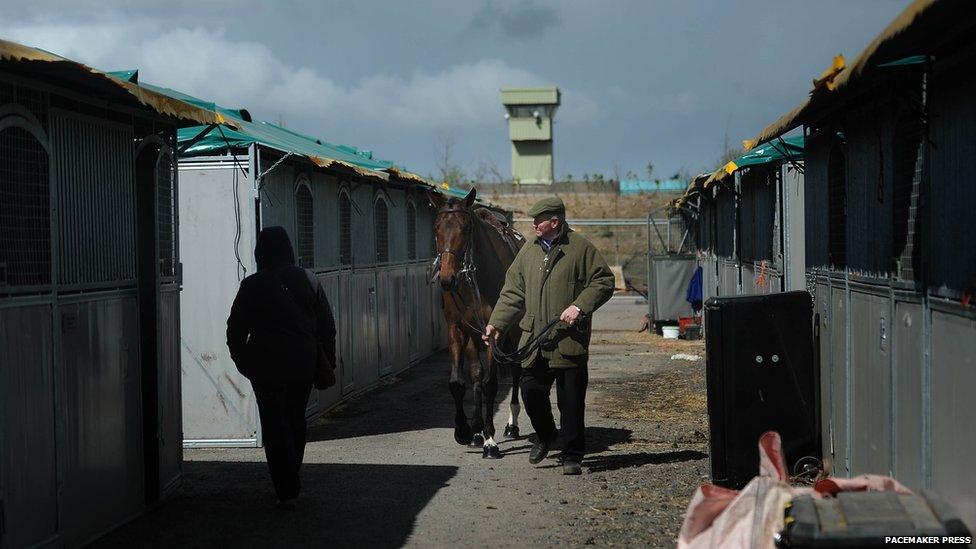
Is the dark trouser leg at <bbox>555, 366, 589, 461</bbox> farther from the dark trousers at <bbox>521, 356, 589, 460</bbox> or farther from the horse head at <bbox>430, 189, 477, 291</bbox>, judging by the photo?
the horse head at <bbox>430, 189, 477, 291</bbox>

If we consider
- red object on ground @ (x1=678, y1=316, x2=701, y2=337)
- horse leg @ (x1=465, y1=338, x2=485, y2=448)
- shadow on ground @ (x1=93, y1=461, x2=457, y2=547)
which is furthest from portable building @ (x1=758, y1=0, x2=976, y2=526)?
red object on ground @ (x1=678, y1=316, x2=701, y2=337)

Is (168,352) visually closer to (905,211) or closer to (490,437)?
(490,437)

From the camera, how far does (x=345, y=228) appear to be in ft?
51.3

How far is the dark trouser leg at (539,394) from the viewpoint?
1019cm

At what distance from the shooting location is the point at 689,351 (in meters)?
22.0

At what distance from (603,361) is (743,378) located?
38.2 feet

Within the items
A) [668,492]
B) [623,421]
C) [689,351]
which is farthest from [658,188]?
[668,492]

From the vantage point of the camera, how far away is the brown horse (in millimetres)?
11203

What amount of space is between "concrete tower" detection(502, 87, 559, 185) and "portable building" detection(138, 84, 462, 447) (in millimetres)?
48719

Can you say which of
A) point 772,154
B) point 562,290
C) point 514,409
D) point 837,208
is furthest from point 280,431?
point 772,154

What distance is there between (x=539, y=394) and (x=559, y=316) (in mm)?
717

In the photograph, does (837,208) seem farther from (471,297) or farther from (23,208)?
(23,208)

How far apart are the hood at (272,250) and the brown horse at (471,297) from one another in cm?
249

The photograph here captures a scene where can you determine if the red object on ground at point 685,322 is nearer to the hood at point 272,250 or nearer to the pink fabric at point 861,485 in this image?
the hood at point 272,250
